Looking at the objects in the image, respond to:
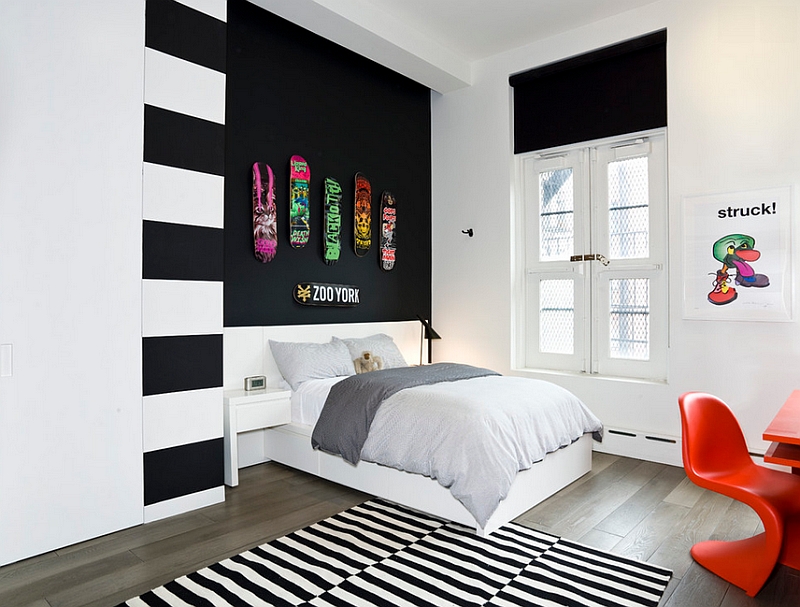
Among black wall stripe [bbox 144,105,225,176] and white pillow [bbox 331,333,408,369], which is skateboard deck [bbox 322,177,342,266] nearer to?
white pillow [bbox 331,333,408,369]

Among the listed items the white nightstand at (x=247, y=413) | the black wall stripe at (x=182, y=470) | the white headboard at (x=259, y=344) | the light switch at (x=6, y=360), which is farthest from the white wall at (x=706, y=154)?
the light switch at (x=6, y=360)

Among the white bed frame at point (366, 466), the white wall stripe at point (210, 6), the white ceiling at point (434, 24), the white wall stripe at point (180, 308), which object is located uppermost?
the white ceiling at point (434, 24)

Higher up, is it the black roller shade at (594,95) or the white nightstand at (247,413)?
the black roller shade at (594,95)

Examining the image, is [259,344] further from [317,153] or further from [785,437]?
[785,437]

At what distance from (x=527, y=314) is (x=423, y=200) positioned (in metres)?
1.46

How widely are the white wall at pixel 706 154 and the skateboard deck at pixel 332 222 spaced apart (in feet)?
4.53

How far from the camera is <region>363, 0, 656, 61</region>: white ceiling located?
4.21 m

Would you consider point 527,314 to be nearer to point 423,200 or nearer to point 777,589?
point 423,200

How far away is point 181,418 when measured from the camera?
3148 mm

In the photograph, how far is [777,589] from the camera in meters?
2.34

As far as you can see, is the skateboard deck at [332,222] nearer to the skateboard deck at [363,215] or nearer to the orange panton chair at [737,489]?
the skateboard deck at [363,215]

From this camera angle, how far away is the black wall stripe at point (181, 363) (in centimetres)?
302

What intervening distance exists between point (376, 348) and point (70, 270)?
2.28m

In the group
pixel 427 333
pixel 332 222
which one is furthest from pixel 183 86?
pixel 427 333
